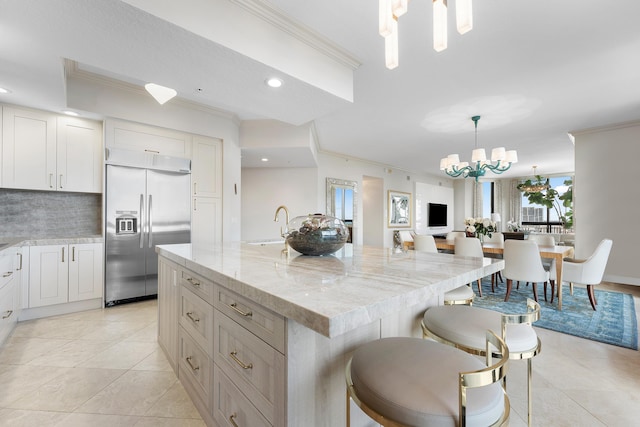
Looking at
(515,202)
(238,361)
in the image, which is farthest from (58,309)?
(515,202)

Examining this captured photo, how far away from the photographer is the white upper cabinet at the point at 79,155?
320cm

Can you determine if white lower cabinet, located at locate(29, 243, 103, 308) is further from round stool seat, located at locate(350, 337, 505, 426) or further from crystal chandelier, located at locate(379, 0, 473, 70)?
crystal chandelier, located at locate(379, 0, 473, 70)

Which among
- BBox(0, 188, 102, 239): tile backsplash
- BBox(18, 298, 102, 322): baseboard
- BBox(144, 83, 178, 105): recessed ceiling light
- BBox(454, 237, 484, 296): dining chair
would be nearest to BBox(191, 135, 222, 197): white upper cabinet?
BBox(144, 83, 178, 105): recessed ceiling light

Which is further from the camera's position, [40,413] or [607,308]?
[607,308]

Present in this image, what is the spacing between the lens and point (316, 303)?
77 cm

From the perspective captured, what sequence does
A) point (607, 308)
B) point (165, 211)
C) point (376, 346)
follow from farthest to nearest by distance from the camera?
point (165, 211) → point (607, 308) → point (376, 346)

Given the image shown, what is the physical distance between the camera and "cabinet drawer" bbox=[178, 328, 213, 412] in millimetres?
1406

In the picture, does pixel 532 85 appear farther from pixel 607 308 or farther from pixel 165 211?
pixel 165 211

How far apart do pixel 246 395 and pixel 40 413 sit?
145cm

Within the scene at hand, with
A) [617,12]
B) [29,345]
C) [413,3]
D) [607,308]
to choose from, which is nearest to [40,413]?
[29,345]

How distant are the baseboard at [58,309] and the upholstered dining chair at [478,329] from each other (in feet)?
12.3

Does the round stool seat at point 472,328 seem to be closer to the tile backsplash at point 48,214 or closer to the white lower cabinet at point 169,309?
the white lower cabinet at point 169,309

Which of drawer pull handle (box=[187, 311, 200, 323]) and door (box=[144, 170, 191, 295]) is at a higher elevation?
door (box=[144, 170, 191, 295])

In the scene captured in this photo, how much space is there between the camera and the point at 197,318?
151cm
